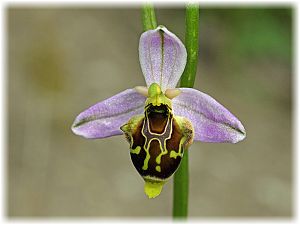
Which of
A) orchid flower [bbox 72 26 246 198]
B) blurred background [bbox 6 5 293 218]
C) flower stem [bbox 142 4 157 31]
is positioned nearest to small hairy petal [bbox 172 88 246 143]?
orchid flower [bbox 72 26 246 198]

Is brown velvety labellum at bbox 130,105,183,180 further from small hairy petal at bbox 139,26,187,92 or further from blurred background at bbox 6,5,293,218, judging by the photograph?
blurred background at bbox 6,5,293,218

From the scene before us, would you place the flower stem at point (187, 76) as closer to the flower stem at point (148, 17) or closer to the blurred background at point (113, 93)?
the flower stem at point (148, 17)

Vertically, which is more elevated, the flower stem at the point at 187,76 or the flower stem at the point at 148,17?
the flower stem at the point at 148,17

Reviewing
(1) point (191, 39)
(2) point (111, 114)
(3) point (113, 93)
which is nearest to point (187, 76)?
(1) point (191, 39)

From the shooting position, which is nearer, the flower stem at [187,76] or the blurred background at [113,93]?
the flower stem at [187,76]

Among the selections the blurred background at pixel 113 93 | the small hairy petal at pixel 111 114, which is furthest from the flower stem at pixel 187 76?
the blurred background at pixel 113 93

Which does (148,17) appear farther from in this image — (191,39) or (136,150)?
(136,150)

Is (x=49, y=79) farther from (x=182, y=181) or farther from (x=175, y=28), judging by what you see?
(x=182, y=181)
